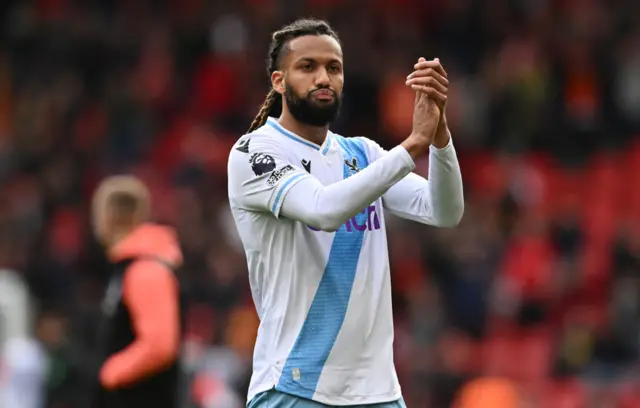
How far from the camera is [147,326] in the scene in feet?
21.4

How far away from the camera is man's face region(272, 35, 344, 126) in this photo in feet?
16.1

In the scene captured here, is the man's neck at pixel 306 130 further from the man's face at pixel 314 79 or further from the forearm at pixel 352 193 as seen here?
the forearm at pixel 352 193

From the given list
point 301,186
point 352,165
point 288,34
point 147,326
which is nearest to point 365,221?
point 352,165

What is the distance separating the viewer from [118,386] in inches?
258

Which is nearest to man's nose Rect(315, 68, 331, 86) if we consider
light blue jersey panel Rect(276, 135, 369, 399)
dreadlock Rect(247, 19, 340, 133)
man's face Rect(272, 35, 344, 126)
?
man's face Rect(272, 35, 344, 126)

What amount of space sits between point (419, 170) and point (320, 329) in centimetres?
843

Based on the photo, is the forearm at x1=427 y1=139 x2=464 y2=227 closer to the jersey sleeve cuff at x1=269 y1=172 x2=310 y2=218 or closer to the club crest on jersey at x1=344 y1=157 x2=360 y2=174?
the club crest on jersey at x1=344 y1=157 x2=360 y2=174

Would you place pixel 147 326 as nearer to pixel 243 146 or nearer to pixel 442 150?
pixel 243 146

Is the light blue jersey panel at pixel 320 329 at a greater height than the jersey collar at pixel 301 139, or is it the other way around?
the jersey collar at pixel 301 139

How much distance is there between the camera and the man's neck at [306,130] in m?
5.01

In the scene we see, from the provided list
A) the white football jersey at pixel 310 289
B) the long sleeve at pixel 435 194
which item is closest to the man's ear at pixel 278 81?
the white football jersey at pixel 310 289

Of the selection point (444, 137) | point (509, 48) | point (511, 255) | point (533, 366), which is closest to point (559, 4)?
point (509, 48)

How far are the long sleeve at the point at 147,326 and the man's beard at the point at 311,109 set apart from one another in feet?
6.09

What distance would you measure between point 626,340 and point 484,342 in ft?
4.16
